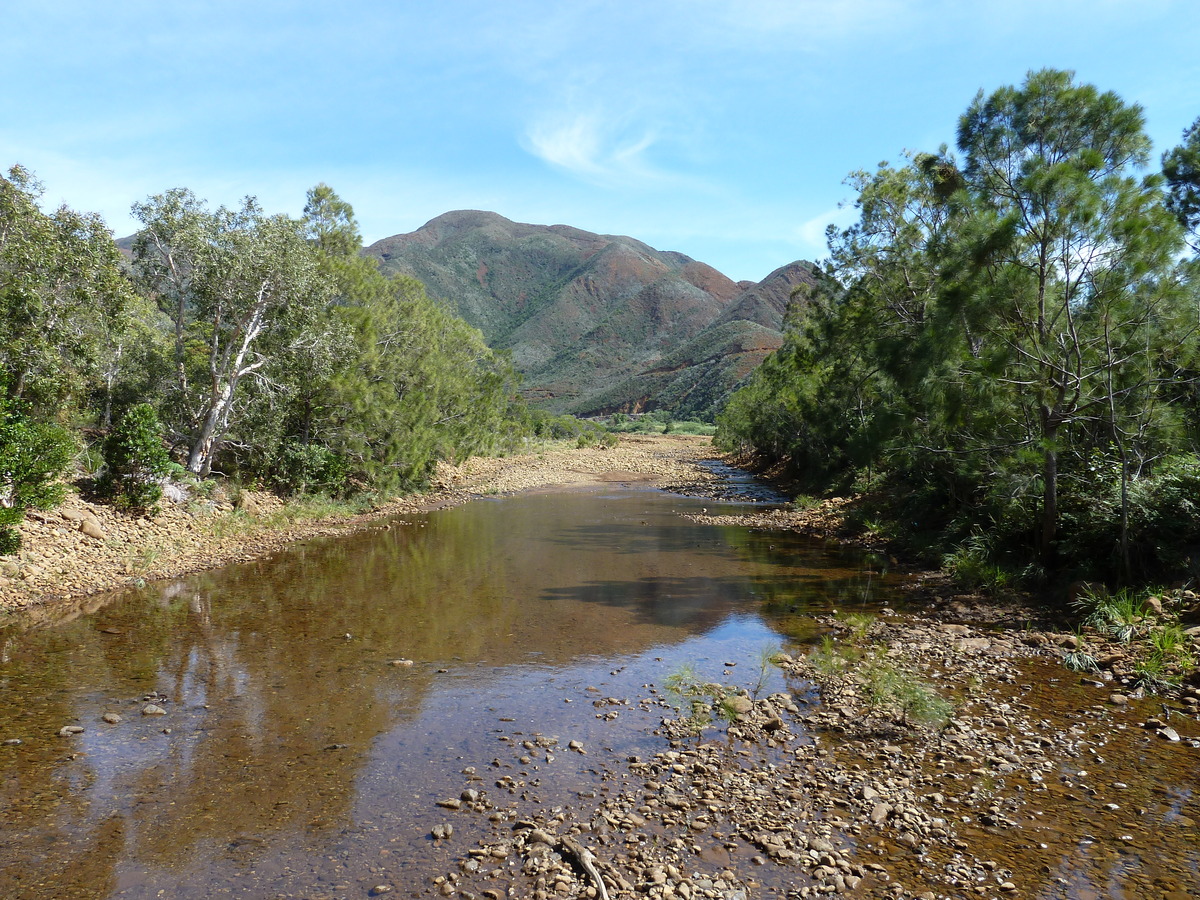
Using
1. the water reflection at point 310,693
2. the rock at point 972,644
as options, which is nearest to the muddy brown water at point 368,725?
the water reflection at point 310,693

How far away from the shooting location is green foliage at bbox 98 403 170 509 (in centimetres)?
1591

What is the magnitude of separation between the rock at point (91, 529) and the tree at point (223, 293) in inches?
190

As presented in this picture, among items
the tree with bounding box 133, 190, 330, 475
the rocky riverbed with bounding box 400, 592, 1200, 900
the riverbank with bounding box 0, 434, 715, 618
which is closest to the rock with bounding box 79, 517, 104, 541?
the riverbank with bounding box 0, 434, 715, 618

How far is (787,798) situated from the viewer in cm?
627

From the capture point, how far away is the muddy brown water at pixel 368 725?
5379 mm

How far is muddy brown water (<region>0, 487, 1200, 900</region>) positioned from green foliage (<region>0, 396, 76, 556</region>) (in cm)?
218

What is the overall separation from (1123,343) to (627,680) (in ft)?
32.0

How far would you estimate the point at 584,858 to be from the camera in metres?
5.27

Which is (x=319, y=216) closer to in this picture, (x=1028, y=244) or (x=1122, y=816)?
(x=1028, y=244)

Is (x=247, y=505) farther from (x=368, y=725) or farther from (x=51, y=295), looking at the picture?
(x=368, y=725)

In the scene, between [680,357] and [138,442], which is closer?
[138,442]

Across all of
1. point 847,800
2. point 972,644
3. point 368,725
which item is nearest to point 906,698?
point 847,800

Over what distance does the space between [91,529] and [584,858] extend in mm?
13939

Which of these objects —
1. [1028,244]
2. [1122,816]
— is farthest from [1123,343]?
[1122,816]
